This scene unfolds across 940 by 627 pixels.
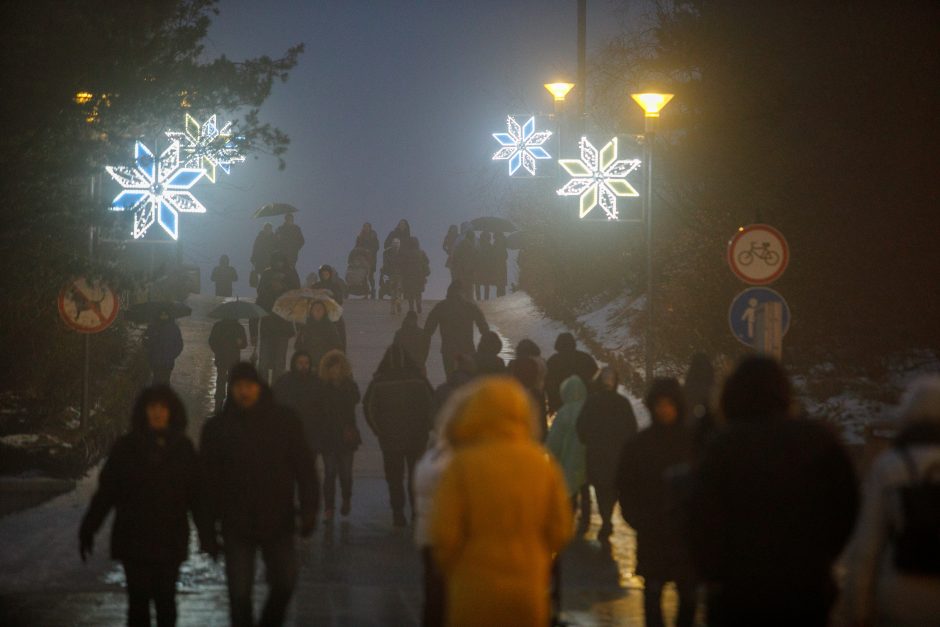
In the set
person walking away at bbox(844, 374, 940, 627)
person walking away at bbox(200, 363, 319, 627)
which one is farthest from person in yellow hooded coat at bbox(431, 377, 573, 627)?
person walking away at bbox(200, 363, 319, 627)

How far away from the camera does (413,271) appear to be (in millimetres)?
34281

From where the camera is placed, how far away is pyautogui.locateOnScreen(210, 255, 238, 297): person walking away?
44.9 m

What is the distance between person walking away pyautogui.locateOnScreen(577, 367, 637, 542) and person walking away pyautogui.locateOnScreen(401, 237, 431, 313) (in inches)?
814

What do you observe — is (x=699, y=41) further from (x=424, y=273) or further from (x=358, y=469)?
(x=424, y=273)

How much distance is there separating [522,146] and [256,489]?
80.2 ft

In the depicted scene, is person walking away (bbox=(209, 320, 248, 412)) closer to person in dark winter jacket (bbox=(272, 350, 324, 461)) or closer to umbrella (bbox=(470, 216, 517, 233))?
person in dark winter jacket (bbox=(272, 350, 324, 461))

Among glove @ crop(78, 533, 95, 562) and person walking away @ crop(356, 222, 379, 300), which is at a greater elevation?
person walking away @ crop(356, 222, 379, 300)

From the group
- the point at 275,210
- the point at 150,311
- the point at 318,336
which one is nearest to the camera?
the point at 318,336

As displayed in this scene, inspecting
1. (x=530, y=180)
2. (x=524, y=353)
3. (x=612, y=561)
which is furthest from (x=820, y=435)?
(x=530, y=180)

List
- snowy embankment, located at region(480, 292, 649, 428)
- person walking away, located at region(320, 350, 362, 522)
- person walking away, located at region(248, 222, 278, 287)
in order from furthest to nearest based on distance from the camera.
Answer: person walking away, located at region(248, 222, 278, 287) → snowy embankment, located at region(480, 292, 649, 428) → person walking away, located at region(320, 350, 362, 522)

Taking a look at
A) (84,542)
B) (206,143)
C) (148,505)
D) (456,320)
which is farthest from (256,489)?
(456,320)

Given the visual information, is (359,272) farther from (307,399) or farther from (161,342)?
(307,399)

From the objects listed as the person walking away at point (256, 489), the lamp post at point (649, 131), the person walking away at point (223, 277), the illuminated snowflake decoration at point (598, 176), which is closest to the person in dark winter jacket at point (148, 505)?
the person walking away at point (256, 489)

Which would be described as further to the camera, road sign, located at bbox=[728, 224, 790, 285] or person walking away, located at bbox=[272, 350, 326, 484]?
road sign, located at bbox=[728, 224, 790, 285]
